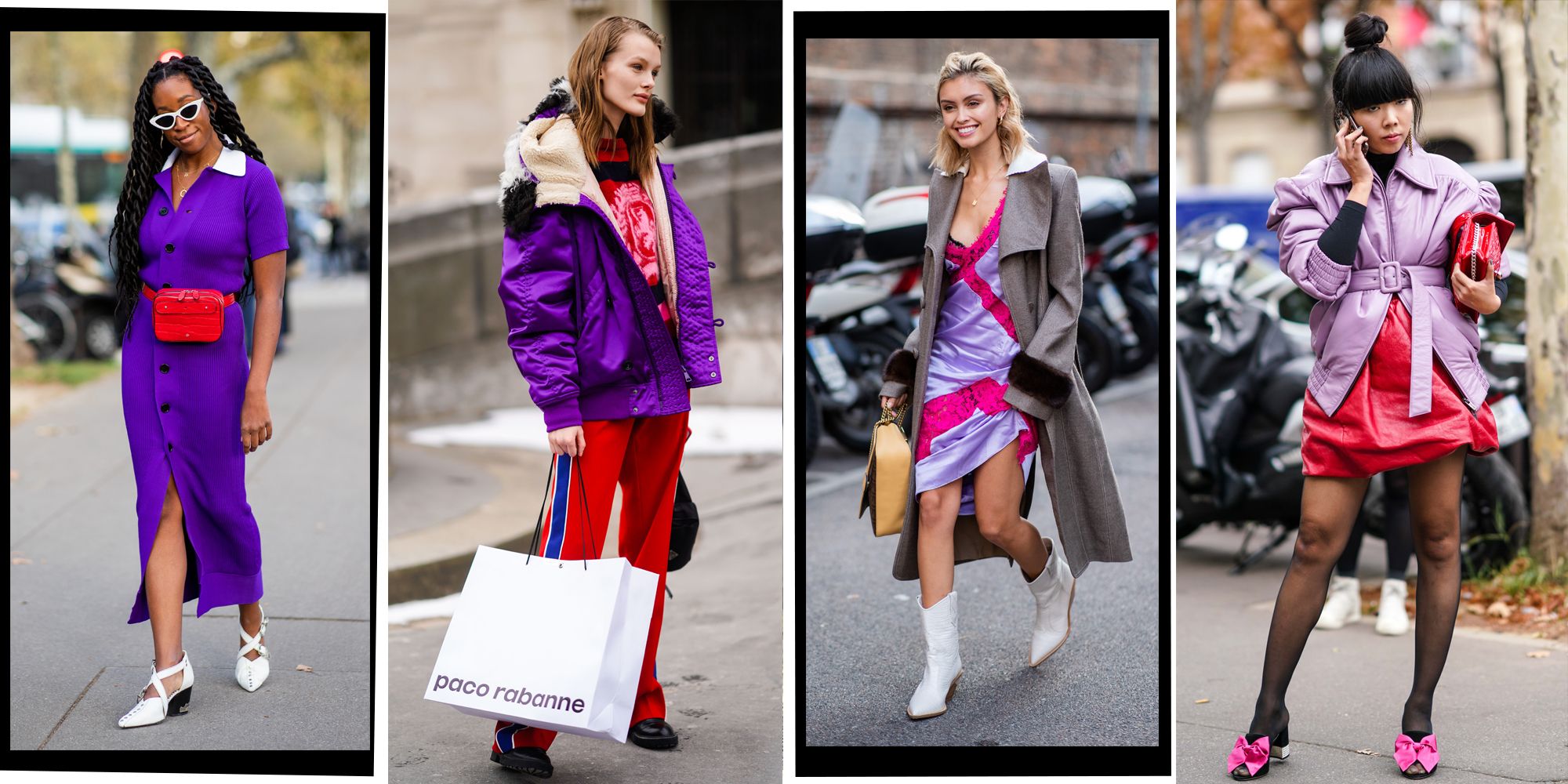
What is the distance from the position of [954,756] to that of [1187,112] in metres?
23.7

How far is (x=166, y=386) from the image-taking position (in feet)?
13.4

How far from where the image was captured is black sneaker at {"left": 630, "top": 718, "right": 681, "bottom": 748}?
4.19 m

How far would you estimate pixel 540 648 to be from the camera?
11.7 feet

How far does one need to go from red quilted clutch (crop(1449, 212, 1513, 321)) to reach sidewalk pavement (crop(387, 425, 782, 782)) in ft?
7.42

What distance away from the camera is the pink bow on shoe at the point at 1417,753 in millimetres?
3885

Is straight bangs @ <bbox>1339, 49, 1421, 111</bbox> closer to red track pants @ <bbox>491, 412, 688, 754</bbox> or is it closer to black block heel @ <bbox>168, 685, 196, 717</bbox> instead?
red track pants @ <bbox>491, 412, 688, 754</bbox>

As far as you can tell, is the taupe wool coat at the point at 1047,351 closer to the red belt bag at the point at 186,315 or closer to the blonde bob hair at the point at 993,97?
the blonde bob hair at the point at 993,97

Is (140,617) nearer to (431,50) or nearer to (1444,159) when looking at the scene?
(1444,159)

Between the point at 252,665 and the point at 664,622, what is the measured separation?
5.84 ft

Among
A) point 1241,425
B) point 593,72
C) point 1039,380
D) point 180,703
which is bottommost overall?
point 180,703

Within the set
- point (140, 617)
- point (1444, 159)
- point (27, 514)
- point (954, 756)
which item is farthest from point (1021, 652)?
point (27, 514)

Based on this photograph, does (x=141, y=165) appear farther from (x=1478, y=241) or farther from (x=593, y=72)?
(x=1478, y=241)

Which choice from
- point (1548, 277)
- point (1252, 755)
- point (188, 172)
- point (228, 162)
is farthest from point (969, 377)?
point (1548, 277)

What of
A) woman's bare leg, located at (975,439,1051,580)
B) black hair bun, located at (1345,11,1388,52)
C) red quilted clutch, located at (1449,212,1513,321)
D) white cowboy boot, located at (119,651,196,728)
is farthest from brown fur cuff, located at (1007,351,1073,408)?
white cowboy boot, located at (119,651,196,728)
